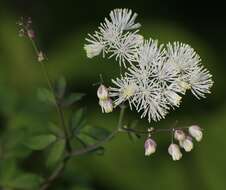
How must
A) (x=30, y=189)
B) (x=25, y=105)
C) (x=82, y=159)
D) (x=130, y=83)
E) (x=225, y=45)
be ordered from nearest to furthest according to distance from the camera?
(x=130, y=83) < (x=30, y=189) < (x=25, y=105) < (x=82, y=159) < (x=225, y=45)

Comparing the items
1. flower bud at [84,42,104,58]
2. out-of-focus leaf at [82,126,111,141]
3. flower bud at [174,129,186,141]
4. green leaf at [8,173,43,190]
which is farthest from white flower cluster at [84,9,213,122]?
green leaf at [8,173,43,190]

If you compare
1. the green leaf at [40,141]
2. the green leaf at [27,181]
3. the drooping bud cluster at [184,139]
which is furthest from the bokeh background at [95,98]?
the drooping bud cluster at [184,139]

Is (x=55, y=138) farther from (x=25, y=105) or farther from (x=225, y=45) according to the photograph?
(x=225, y=45)

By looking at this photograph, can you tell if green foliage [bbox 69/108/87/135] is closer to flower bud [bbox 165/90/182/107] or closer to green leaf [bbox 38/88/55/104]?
green leaf [bbox 38/88/55/104]

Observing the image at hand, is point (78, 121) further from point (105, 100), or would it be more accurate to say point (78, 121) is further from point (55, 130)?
point (105, 100)

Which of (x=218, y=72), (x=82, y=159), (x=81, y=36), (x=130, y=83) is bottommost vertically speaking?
(x=82, y=159)

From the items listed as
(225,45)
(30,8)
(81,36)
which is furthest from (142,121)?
(30,8)

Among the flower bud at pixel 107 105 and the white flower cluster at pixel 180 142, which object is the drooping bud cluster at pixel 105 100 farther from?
the white flower cluster at pixel 180 142
